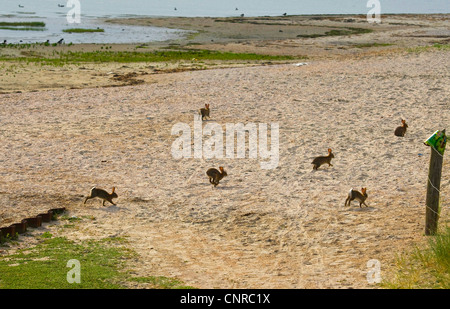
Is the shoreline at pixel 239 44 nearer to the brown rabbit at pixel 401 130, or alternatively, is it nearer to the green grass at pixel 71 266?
the brown rabbit at pixel 401 130

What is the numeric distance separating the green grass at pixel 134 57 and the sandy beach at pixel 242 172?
7852 mm

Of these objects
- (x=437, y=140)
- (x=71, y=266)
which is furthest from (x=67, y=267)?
(x=437, y=140)

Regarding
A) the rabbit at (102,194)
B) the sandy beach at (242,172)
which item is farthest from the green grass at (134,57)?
the rabbit at (102,194)

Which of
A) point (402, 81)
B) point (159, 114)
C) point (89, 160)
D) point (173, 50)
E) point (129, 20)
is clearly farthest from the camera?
point (129, 20)

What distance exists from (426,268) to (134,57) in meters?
31.0

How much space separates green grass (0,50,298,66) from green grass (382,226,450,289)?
27.8 m

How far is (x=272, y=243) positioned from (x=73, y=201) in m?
4.75

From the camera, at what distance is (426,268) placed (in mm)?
9562

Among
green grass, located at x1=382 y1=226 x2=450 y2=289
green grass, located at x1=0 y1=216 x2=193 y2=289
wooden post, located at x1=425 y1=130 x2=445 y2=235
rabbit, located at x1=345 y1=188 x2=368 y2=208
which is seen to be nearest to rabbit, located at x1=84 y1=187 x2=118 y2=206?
green grass, located at x1=0 y1=216 x2=193 y2=289

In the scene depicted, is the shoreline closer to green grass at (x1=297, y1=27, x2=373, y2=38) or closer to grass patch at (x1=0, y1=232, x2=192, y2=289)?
green grass at (x1=297, y1=27, x2=373, y2=38)
